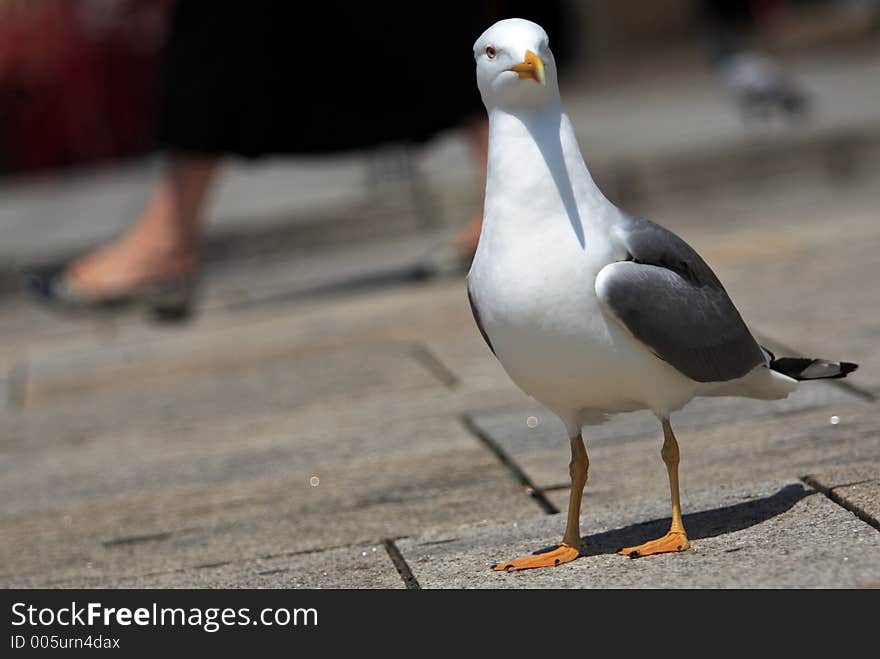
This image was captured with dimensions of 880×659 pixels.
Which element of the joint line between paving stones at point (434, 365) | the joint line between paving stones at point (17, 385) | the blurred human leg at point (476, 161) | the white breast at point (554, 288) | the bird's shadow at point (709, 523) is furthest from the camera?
the blurred human leg at point (476, 161)

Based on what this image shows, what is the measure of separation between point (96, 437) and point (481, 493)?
1.67 meters

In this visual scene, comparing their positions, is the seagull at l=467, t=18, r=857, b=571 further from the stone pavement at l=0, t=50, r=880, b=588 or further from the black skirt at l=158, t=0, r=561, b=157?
the black skirt at l=158, t=0, r=561, b=157

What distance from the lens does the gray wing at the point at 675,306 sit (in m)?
2.71

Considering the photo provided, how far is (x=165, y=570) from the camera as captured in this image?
130 inches

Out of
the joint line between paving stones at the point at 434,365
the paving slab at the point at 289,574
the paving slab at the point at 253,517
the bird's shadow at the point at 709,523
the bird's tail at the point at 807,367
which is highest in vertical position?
the bird's tail at the point at 807,367

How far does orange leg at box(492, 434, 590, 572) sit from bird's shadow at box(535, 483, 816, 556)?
0.04 metres

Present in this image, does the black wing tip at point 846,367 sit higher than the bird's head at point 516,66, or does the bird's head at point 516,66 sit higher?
the bird's head at point 516,66

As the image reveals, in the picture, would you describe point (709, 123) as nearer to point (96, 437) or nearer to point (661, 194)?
point (661, 194)

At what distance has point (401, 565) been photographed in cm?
304

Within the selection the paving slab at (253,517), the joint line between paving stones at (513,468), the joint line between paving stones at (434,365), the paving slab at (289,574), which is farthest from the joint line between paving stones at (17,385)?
the paving slab at (289,574)

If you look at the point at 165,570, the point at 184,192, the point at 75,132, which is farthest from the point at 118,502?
the point at 75,132

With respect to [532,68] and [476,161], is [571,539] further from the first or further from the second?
[476,161]

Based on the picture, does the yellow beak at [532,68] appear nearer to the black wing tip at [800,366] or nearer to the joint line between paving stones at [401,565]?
the black wing tip at [800,366]

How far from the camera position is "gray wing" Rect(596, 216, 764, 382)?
2711 mm
